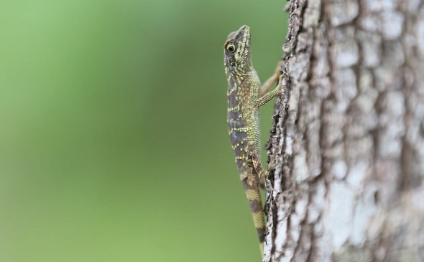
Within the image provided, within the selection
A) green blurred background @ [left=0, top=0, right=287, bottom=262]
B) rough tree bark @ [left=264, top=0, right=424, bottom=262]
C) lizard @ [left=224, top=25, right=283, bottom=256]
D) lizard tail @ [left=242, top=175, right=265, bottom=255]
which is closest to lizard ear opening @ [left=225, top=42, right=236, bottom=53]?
lizard @ [left=224, top=25, right=283, bottom=256]

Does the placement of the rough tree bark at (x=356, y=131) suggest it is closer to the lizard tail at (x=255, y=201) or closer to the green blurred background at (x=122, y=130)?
the lizard tail at (x=255, y=201)

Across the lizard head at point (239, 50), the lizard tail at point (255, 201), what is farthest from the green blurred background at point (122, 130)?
the lizard tail at point (255, 201)

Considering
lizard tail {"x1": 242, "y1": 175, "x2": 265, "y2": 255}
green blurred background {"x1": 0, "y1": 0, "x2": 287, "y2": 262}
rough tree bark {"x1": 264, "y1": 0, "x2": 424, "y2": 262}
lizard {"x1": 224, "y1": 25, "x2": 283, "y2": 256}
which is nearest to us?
rough tree bark {"x1": 264, "y1": 0, "x2": 424, "y2": 262}

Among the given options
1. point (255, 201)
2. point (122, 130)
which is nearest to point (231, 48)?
point (255, 201)

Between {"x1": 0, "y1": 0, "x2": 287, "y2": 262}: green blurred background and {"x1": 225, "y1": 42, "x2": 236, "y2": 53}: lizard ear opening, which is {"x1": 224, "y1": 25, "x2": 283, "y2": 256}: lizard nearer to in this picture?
{"x1": 225, "y1": 42, "x2": 236, "y2": 53}: lizard ear opening

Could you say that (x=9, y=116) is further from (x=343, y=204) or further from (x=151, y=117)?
(x=343, y=204)

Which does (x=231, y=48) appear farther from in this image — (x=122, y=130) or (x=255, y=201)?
(x=122, y=130)

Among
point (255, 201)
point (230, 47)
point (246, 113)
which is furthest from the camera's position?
point (230, 47)
